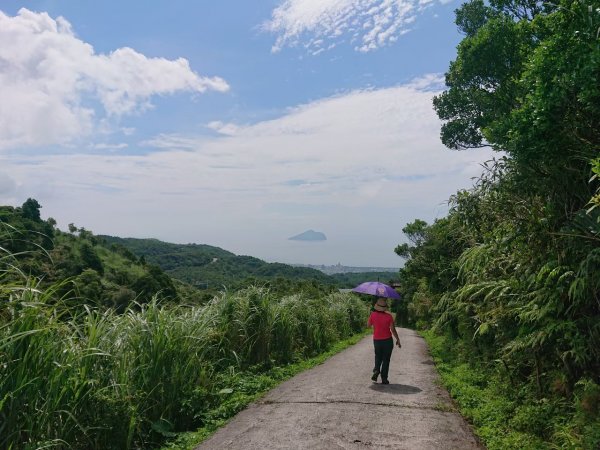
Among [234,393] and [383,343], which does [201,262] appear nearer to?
[383,343]

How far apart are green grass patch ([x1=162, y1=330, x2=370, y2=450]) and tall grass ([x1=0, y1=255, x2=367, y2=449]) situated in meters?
0.16

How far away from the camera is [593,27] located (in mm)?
4957

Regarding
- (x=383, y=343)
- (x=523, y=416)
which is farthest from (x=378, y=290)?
(x=523, y=416)

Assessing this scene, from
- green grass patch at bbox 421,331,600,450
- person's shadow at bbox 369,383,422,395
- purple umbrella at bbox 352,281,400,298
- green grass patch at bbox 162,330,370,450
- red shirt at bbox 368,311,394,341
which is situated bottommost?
green grass patch at bbox 162,330,370,450

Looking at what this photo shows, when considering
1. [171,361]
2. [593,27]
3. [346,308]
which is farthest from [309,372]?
[346,308]

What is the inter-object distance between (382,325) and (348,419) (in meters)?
2.87

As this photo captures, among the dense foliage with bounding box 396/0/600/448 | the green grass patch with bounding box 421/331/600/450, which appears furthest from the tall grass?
the dense foliage with bounding box 396/0/600/448

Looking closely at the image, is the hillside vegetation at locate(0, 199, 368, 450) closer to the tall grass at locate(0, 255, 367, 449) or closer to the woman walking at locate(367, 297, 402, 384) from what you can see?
the tall grass at locate(0, 255, 367, 449)

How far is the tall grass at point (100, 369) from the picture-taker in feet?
13.3

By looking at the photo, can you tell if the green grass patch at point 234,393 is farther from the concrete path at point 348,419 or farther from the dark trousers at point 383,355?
the dark trousers at point 383,355

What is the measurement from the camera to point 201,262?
9812 cm

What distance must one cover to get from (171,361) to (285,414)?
169 centimetres

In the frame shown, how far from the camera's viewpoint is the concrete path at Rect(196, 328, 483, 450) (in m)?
5.21

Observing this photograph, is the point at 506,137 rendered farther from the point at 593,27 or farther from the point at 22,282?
the point at 22,282
